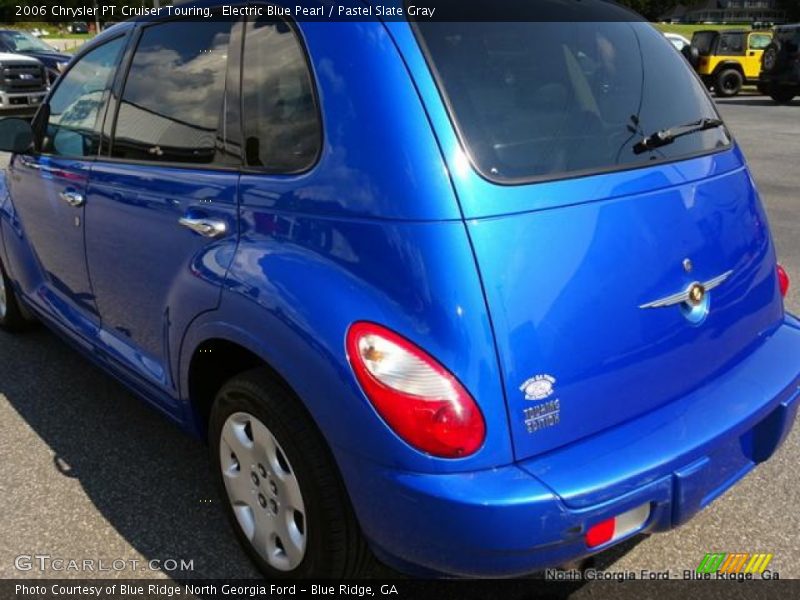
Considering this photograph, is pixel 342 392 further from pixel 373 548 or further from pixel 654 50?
pixel 654 50

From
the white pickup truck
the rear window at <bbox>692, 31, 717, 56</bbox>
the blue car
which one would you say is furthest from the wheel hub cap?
the rear window at <bbox>692, 31, 717, 56</bbox>

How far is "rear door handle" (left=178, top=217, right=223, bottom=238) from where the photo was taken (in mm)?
2186

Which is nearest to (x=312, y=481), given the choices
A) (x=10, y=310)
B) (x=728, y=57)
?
(x=10, y=310)

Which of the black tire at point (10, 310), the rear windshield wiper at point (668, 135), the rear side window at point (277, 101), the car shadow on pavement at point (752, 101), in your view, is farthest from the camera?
the car shadow on pavement at point (752, 101)

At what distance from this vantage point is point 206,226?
2230mm

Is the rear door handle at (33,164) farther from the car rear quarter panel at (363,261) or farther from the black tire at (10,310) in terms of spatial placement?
the car rear quarter panel at (363,261)

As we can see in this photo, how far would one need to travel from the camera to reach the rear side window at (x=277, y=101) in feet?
6.64

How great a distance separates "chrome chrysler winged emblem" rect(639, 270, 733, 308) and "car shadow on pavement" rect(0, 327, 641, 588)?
0.88 metres

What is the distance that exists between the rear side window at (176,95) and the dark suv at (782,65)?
1902 centimetres

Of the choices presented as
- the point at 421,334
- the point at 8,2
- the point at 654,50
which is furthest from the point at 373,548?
the point at 8,2

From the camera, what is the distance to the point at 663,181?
2064 mm

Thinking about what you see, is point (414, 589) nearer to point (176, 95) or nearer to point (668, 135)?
point (668, 135)

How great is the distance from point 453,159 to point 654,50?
1.11 meters

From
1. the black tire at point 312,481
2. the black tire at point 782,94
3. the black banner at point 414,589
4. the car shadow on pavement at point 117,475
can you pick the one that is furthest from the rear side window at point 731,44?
the black tire at point 312,481
